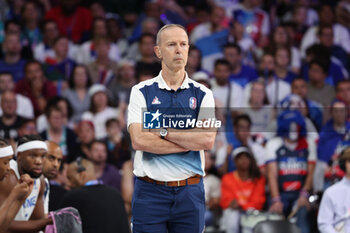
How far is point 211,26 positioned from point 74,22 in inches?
92.8

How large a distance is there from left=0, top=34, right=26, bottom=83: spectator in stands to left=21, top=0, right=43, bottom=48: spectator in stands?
23.4 inches

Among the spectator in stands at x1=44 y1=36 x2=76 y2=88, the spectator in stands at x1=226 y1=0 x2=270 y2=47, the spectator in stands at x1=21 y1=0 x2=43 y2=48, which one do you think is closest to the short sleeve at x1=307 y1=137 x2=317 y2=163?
the spectator in stands at x1=226 y1=0 x2=270 y2=47

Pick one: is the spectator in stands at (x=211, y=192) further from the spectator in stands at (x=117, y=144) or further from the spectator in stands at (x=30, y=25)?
the spectator in stands at (x=30, y=25)

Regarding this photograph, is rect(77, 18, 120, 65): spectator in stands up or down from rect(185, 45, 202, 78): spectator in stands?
up

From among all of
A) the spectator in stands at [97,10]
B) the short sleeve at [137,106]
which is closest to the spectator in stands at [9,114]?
the spectator in stands at [97,10]

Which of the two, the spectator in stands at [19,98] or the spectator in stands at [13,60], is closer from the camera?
the spectator in stands at [19,98]

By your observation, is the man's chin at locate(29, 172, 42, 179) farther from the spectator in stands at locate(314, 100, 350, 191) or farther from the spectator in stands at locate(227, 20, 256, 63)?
the spectator in stands at locate(227, 20, 256, 63)

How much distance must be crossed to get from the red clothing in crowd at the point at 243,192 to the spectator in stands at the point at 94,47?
315 centimetres

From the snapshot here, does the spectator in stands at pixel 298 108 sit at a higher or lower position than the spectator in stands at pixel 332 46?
lower

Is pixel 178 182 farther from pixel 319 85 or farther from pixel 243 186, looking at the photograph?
pixel 319 85

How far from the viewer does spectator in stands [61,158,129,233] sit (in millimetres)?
6363

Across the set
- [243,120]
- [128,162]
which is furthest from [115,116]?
[243,120]

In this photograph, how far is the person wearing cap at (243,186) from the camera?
8828 mm

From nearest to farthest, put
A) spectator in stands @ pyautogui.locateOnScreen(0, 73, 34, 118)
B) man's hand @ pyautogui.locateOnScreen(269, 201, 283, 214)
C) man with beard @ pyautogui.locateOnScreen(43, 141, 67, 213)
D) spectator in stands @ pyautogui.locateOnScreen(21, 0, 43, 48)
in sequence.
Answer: man with beard @ pyautogui.locateOnScreen(43, 141, 67, 213)
man's hand @ pyautogui.locateOnScreen(269, 201, 283, 214)
spectator in stands @ pyautogui.locateOnScreen(0, 73, 34, 118)
spectator in stands @ pyautogui.locateOnScreen(21, 0, 43, 48)
